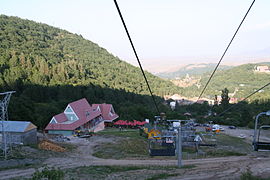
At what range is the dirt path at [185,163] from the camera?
1241 cm

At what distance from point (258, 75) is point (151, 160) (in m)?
159

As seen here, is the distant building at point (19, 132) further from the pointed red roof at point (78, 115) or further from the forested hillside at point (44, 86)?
the forested hillside at point (44, 86)

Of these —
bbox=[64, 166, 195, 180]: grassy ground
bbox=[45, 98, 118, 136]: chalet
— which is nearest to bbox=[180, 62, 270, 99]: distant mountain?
bbox=[45, 98, 118, 136]: chalet

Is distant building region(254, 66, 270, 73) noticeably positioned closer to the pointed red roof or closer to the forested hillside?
the forested hillside

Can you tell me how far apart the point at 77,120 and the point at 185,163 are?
18.9 m

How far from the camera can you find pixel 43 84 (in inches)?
1950

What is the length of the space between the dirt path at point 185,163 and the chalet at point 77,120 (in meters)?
5.03

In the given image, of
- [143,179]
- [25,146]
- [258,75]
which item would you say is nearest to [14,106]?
[25,146]

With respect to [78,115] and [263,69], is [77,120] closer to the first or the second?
[78,115]

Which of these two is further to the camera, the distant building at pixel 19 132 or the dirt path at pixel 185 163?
the distant building at pixel 19 132

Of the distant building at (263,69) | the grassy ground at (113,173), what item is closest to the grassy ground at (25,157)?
the grassy ground at (113,173)

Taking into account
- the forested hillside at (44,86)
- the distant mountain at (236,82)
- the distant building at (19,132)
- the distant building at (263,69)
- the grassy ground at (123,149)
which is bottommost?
the grassy ground at (123,149)

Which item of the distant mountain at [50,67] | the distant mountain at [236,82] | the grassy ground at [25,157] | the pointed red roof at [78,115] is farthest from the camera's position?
the distant mountain at [236,82]

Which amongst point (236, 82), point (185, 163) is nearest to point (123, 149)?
point (185, 163)
